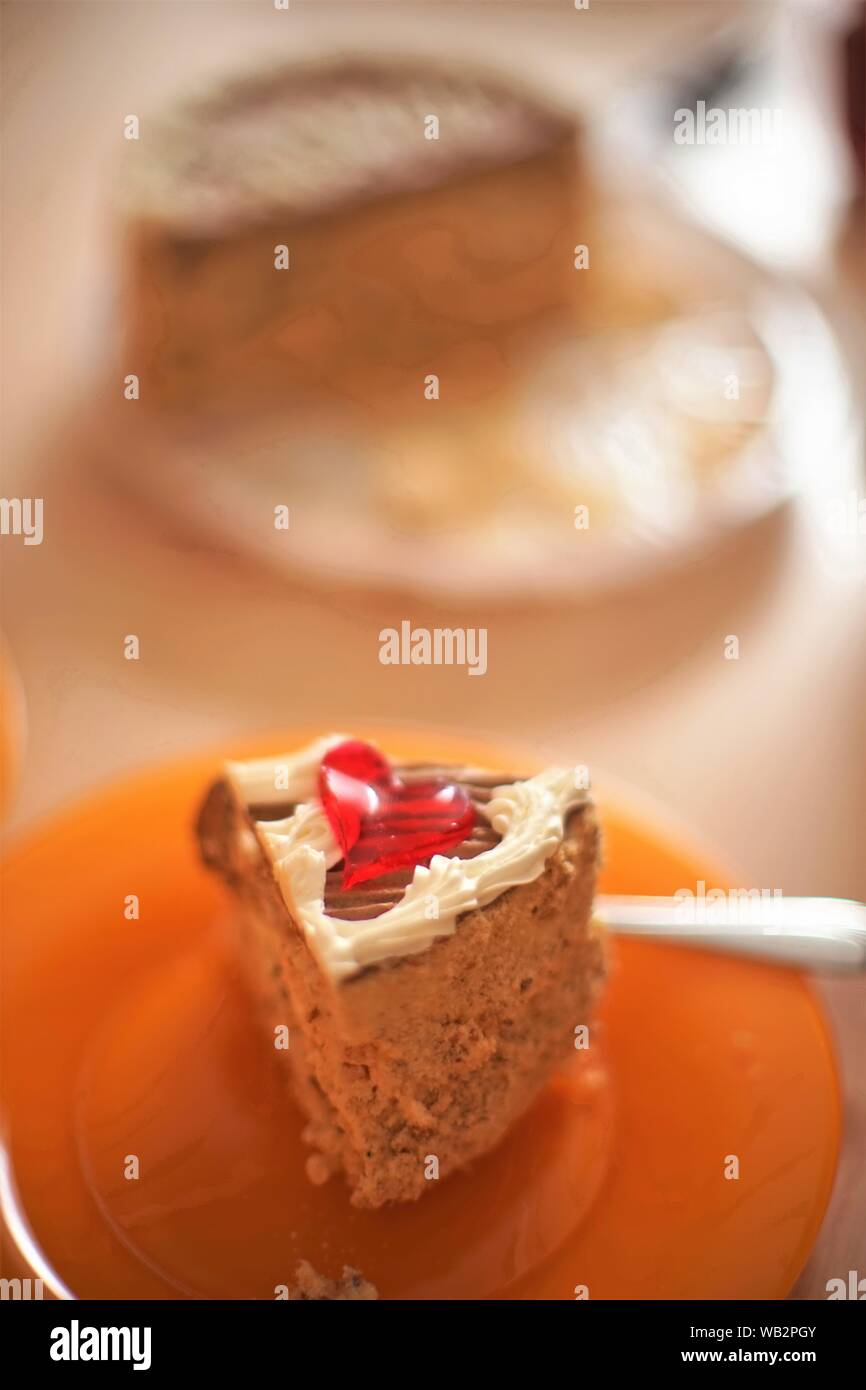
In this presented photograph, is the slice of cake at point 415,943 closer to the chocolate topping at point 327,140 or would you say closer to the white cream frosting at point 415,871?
the white cream frosting at point 415,871

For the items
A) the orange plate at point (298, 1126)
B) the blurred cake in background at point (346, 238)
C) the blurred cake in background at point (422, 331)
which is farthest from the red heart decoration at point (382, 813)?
the blurred cake in background at point (346, 238)

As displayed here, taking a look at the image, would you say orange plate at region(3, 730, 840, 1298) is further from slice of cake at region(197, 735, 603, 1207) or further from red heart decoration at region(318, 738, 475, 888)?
red heart decoration at region(318, 738, 475, 888)

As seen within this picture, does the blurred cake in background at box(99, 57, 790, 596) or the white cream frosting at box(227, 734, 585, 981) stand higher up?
the blurred cake in background at box(99, 57, 790, 596)

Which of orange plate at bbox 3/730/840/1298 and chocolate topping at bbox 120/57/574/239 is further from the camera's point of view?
chocolate topping at bbox 120/57/574/239

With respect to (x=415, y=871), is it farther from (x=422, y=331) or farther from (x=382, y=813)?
(x=422, y=331)

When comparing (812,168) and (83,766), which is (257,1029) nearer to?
(83,766)

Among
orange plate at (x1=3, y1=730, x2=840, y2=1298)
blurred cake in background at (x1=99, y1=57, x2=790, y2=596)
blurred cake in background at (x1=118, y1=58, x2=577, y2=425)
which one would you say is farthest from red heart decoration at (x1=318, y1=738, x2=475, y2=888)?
blurred cake in background at (x1=118, y1=58, x2=577, y2=425)
